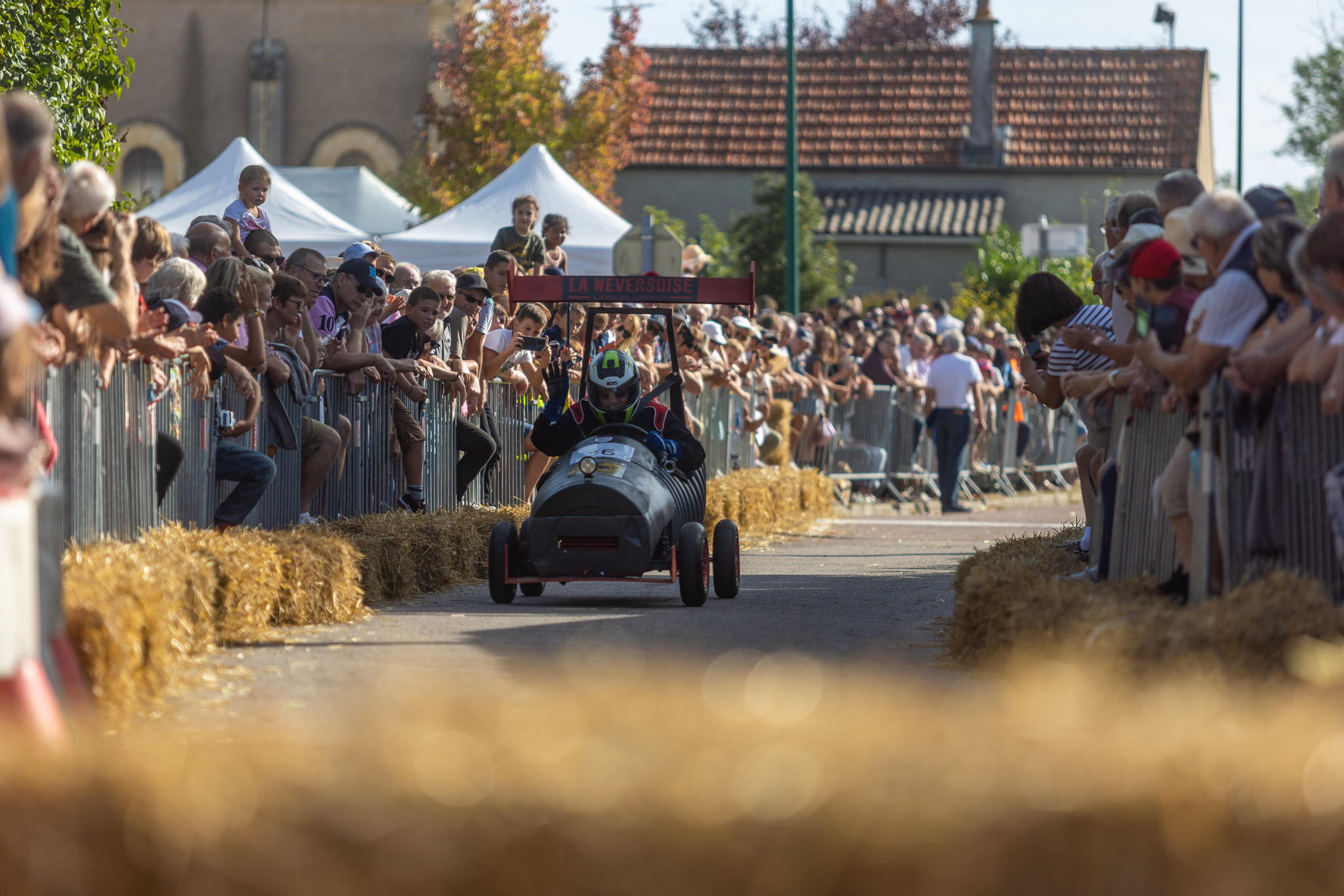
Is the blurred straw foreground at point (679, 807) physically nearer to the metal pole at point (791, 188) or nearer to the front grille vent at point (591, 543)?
the front grille vent at point (591, 543)

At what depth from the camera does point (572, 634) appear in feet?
29.7

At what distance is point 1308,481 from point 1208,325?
0.79 metres

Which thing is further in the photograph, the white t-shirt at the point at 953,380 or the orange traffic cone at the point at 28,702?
the white t-shirt at the point at 953,380

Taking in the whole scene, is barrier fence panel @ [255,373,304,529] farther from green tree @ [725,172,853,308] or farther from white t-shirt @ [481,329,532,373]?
green tree @ [725,172,853,308]

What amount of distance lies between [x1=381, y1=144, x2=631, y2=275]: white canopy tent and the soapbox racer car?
9780mm

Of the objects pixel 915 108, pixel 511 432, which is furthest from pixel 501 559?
pixel 915 108

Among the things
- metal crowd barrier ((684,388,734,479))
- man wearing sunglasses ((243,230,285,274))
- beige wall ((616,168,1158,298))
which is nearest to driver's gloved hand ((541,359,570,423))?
man wearing sunglasses ((243,230,285,274))

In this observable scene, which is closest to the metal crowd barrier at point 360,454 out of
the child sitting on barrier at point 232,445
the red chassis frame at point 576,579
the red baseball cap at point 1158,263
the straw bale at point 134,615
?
the child sitting on barrier at point 232,445

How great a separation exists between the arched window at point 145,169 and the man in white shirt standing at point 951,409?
27.2 meters

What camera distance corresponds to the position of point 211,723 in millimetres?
6199

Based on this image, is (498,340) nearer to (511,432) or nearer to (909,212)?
(511,432)

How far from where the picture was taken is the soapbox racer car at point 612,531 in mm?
10547

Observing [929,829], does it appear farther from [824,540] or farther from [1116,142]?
[1116,142]

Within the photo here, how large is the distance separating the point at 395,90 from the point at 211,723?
3903cm
